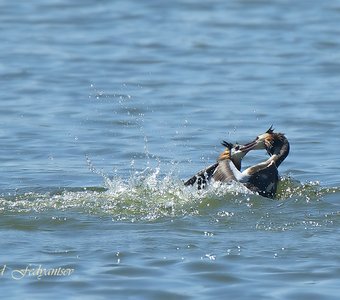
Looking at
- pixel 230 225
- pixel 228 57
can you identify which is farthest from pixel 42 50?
pixel 230 225

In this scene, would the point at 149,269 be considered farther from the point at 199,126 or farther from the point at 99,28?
the point at 99,28

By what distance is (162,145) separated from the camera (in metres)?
13.7

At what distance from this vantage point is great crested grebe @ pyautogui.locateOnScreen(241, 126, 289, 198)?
10.6 m

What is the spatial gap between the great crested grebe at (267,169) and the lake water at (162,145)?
0.22 m

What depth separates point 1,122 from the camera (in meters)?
15.0

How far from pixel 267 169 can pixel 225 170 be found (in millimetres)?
426

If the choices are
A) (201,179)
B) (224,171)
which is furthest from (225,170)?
(201,179)

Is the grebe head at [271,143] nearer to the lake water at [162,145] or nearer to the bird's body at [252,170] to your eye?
the bird's body at [252,170]

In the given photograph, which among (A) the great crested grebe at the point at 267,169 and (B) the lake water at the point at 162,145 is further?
(A) the great crested grebe at the point at 267,169

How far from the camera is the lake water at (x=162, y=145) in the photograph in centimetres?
846

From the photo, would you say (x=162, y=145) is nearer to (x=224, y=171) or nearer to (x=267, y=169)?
(x=267, y=169)

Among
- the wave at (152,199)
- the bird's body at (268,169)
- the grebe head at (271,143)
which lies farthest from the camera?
the grebe head at (271,143)

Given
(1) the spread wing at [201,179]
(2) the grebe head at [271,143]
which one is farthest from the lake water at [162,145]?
(2) the grebe head at [271,143]

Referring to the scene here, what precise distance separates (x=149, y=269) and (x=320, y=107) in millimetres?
7791
